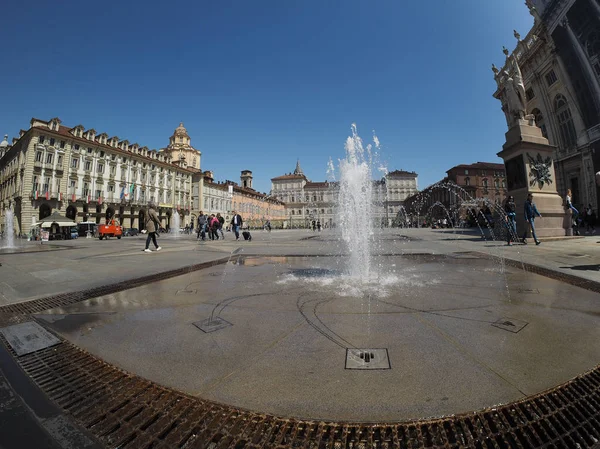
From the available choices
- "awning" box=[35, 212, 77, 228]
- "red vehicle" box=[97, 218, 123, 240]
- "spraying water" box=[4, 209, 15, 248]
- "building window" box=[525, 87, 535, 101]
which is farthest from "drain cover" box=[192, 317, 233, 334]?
"building window" box=[525, 87, 535, 101]

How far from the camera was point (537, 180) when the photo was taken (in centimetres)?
1130

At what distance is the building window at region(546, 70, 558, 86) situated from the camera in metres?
29.2

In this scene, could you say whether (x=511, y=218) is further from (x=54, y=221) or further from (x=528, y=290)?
(x=54, y=221)

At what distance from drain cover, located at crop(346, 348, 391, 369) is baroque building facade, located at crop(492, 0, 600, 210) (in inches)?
1159

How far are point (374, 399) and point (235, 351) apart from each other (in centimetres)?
110

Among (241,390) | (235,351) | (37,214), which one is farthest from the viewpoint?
(37,214)

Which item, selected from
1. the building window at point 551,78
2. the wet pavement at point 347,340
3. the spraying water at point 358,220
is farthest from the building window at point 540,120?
the wet pavement at point 347,340

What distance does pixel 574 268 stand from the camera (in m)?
5.17

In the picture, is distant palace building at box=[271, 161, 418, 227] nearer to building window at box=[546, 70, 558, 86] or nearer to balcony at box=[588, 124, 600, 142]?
building window at box=[546, 70, 558, 86]

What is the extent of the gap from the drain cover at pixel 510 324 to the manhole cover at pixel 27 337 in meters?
4.01

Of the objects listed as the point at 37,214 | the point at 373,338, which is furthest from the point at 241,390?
the point at 37,214

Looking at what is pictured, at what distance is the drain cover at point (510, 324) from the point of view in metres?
2.36

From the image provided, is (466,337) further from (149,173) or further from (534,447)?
(149,173)

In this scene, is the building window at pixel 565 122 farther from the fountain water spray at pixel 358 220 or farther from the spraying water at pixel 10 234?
the spraying water at pixel 10 234
